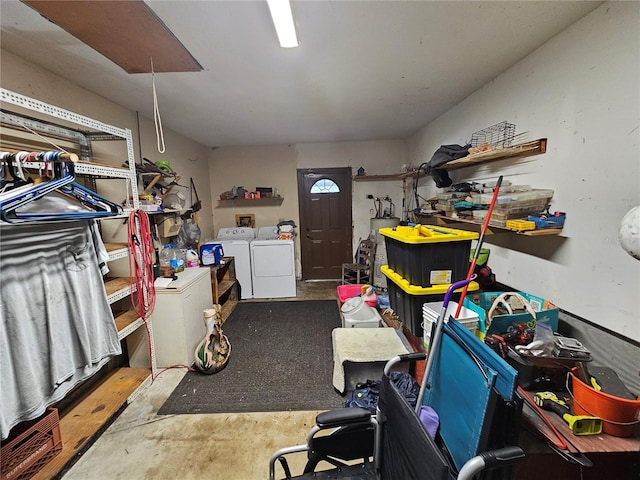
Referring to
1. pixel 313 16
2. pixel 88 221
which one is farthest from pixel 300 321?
pixel 313 16

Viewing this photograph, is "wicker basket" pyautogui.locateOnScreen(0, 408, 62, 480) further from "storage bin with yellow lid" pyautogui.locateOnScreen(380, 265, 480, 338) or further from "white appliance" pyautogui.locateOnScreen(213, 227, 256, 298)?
"white appliance" pyautogui.locateOnScreen(213, 227, 256, 298)

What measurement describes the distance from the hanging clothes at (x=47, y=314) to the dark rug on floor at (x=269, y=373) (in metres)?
0.80

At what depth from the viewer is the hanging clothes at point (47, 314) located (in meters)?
1.23

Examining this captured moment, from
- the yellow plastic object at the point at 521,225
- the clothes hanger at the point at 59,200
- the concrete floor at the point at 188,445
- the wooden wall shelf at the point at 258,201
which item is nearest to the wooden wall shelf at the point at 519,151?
the yellow plastic object at the point at 521,225

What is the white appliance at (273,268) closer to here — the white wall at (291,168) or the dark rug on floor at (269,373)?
the dark rug on floor at (269,373)

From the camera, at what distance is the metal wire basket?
79.4 inches

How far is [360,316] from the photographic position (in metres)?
2.46

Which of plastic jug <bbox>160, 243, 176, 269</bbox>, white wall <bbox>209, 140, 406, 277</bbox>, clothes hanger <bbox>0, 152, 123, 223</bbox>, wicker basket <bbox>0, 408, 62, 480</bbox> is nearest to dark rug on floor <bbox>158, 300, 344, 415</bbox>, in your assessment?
wicker basket <bbox>0, 408, 62, 480</bbox>

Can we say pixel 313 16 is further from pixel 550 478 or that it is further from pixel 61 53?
pixel 550 478

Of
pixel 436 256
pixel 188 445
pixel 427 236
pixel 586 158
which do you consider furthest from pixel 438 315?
pixel 188 445

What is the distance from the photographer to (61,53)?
1.67 m

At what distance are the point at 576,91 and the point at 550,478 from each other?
1.92m

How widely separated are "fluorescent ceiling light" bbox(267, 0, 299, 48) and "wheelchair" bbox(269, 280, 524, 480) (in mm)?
1575

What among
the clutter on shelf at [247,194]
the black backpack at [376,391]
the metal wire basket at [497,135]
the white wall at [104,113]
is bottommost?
the black backpack at [376,391]
